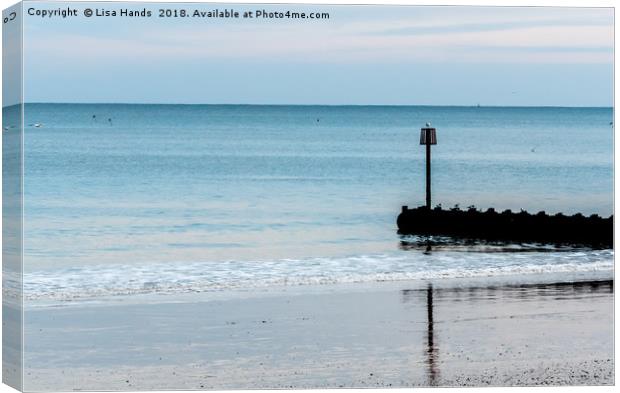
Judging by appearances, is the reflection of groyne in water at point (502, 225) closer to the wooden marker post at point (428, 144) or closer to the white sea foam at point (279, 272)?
the white sea foam at point (279, 272)

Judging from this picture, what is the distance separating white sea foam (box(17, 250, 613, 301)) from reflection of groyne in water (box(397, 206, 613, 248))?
12.5 inches

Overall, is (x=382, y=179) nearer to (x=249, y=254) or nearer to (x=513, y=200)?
(x=513, y=200)

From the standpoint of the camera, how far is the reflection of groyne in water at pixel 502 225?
1415cm

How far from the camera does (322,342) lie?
10.3 metres

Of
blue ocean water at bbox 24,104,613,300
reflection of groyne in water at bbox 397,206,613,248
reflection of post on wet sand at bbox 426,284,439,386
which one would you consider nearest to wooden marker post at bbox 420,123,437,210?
blue ocean water at bbox 24,104,613,300

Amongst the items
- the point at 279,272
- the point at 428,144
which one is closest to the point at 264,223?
the point at 279,272

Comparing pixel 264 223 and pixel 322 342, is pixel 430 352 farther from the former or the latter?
pixel 264 223

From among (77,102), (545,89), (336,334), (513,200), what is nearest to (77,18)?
(77,102)

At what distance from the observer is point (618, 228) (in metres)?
10.6

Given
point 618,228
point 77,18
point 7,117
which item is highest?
point 77,18

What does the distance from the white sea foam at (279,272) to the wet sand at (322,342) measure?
14.8 inches

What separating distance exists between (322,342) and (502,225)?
536 cm

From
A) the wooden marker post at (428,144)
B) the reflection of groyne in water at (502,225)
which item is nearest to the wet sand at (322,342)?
the reflection of groyne in water at (502,225)

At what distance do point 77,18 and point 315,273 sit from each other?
3.41 m
